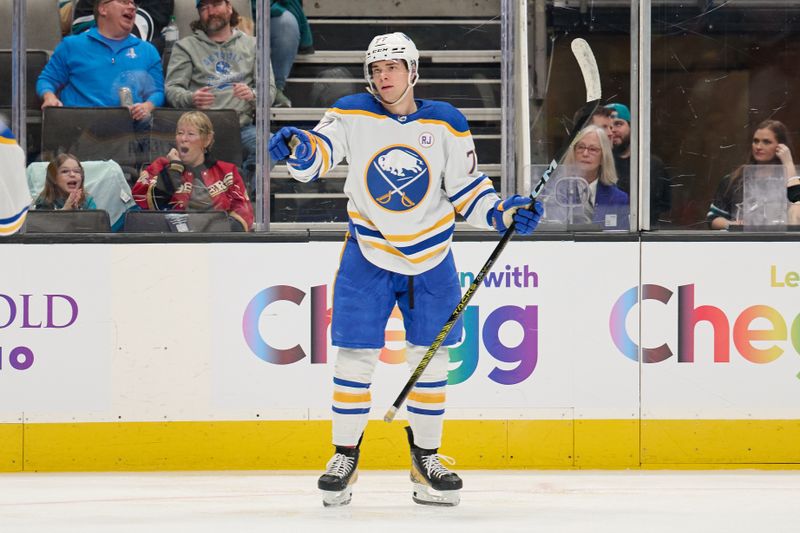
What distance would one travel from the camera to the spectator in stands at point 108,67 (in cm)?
471

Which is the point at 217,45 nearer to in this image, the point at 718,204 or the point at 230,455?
the point at 230,455

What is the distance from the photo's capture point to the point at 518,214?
11.6 ft

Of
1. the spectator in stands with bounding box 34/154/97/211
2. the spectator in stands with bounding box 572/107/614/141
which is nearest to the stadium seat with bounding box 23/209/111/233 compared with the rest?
the spectator in stands with bounding box 34/154/97/211

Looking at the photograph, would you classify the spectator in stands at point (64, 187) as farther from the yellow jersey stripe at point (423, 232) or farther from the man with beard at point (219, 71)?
the yellow jersey stripe at point (423, 232)

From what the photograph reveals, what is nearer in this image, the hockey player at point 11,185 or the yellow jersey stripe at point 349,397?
the hockey player at point 11,185

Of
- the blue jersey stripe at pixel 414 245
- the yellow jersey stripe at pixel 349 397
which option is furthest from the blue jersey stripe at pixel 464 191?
the yellow jersey stripe at pixel 349 397

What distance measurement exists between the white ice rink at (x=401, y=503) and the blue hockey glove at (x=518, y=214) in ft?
2.52

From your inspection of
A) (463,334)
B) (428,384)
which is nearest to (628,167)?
(463,334)

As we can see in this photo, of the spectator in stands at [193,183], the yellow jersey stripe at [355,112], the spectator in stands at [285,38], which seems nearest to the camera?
the yellow jersey stripe at [355,112]

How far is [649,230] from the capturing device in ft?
15.3

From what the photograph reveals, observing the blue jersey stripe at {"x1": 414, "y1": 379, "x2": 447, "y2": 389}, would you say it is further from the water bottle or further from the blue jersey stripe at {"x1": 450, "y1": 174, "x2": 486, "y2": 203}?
the water bottle

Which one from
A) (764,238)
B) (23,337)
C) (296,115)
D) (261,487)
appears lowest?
(261,487)

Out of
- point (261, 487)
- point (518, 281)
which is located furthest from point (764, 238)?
point (261, 487)

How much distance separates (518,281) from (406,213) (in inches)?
43.6
